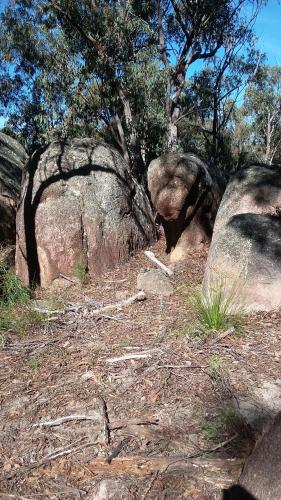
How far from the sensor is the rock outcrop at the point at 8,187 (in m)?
8.09

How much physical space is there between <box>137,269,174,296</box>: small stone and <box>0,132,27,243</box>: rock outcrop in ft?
8.38

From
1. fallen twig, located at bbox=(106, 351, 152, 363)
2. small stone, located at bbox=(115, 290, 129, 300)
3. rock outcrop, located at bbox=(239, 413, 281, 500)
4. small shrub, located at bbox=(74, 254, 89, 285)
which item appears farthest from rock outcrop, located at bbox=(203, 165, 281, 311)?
rock outcrop, located at bbox=(239, 413, 281, 500)

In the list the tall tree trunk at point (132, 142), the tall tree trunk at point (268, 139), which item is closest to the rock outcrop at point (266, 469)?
the tall tree trunk at point (132, 142)

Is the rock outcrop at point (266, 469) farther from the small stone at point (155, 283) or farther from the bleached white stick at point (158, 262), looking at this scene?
Answer: the bleached white stick at point (158, 262)

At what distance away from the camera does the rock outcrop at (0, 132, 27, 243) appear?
8094 millimetres

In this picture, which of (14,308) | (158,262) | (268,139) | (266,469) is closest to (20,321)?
(14,308)

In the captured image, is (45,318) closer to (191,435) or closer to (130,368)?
(130,368)

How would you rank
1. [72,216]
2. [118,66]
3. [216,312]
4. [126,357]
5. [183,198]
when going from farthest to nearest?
[118,66] < [72,216] < [183,198] < [216,312] < [126,357]

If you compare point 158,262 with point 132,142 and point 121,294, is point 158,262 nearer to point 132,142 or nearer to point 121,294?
point 121,294

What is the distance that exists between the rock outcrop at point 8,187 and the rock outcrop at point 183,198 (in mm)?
2413

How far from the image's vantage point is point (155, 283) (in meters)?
6.40

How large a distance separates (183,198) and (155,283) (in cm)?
137

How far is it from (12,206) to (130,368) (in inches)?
188

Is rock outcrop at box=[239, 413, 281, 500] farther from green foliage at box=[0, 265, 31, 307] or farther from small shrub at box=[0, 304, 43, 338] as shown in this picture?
green foliage at box=[0, 265, 31, 307]
